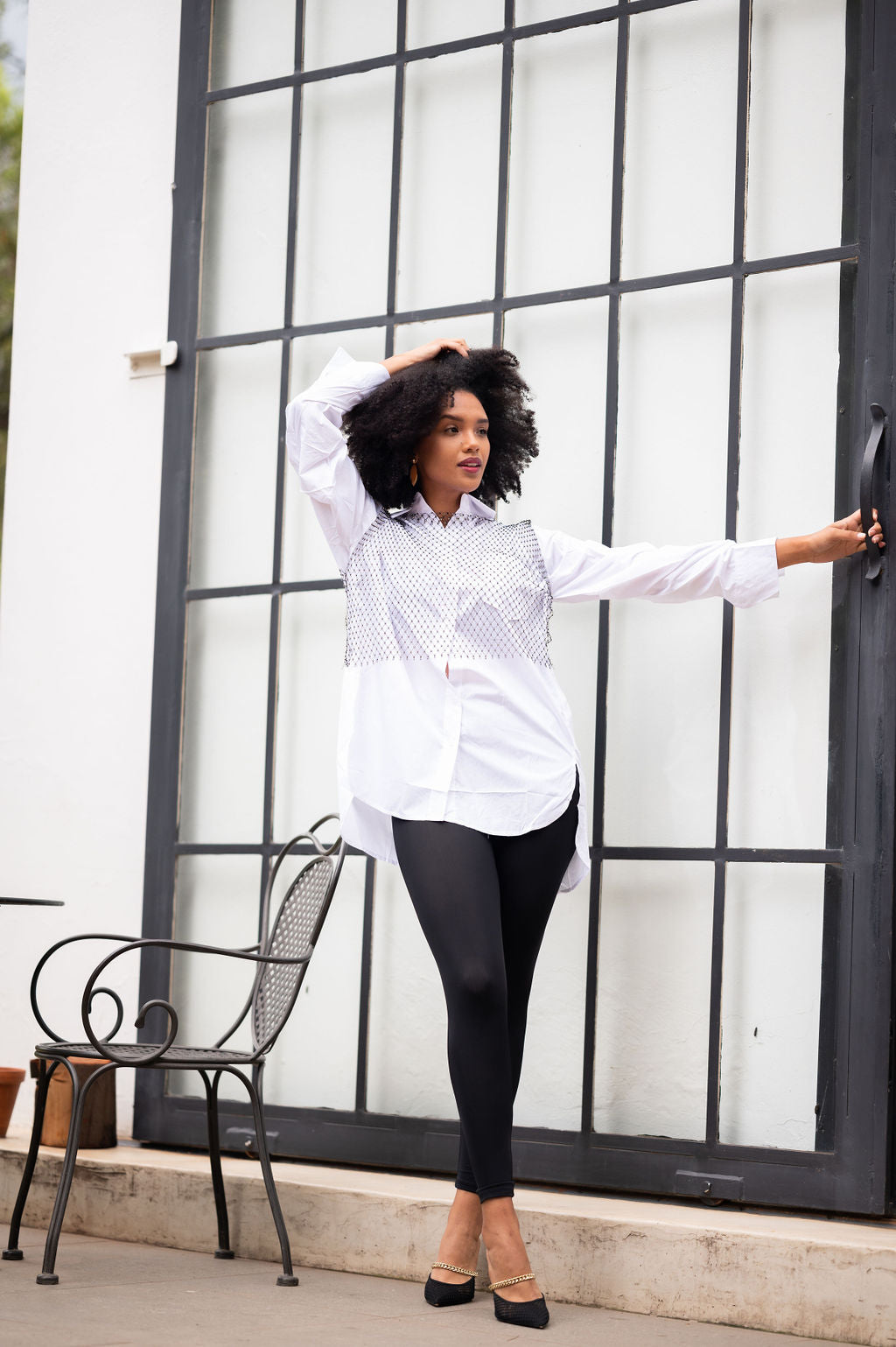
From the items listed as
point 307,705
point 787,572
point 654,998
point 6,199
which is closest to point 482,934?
point 654,998

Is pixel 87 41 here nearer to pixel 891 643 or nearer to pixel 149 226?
pixel 149 226

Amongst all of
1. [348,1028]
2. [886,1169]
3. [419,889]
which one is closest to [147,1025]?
[348,1028]

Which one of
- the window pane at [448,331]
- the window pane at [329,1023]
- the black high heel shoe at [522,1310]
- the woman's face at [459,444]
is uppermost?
the window pane at [448,331]

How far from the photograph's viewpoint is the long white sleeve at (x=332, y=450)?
315cm

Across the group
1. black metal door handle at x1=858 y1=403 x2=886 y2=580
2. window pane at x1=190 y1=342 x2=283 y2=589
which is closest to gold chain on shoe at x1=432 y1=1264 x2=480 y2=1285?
black metal door handle at x1=858 y1=403 x2=886 y2=580

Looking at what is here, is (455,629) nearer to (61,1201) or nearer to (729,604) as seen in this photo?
(729,604)

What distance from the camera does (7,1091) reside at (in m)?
4.15

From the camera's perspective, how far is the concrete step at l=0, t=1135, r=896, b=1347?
282cm

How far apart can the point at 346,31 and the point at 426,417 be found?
165 centimetres

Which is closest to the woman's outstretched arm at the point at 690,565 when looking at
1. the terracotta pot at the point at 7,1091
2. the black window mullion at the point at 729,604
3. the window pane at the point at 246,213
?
the black window mullion at the point at 729,604

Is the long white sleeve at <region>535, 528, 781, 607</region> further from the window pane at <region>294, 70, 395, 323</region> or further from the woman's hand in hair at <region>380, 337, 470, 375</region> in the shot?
the window pane at <region>294, 70, 395, 323</region>

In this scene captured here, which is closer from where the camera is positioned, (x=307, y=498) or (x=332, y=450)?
(x=332, y=450)

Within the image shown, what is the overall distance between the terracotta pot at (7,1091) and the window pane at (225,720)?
77cm

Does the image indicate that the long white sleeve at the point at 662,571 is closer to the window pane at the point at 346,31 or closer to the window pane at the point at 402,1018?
the window pane at the point at 402,1018
